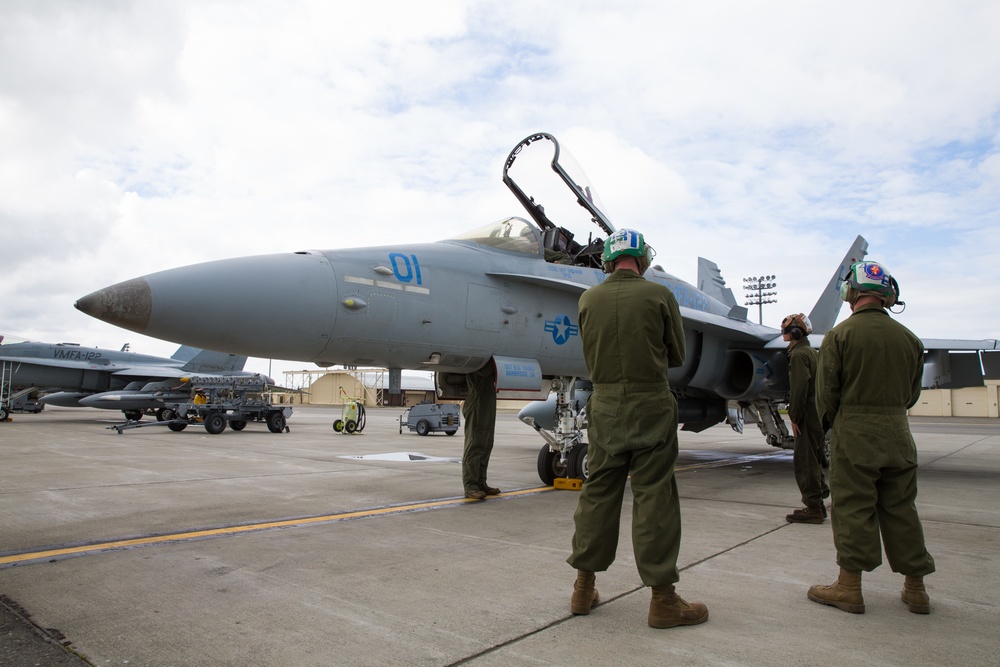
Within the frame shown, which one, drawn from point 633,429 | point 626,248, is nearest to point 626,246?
point 626,248

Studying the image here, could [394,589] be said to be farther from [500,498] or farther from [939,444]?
[939,444]

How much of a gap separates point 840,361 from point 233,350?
4.04 m

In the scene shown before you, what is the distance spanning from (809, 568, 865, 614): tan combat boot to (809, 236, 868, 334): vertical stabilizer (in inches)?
407

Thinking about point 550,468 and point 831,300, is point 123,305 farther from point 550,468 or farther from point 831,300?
point 831,300

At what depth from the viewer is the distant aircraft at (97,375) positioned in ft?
70.6

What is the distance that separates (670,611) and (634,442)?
73 cm

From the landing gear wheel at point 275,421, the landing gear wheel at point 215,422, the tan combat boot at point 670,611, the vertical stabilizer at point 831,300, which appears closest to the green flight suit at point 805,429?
the tan combat boot at point 670,611

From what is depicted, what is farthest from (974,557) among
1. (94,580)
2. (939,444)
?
(939,444)

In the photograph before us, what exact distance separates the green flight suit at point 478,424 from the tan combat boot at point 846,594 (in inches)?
143

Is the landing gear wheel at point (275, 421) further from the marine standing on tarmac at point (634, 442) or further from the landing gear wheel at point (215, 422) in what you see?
the marine standing on tarmac at point (634, 442)

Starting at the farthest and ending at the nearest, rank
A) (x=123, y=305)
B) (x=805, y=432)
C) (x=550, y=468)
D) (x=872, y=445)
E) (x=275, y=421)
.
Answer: (x=275, y=421) < (x=550, y=468) < (x=805, y=432) < (x=123, y=305) < (x=872, y=445)

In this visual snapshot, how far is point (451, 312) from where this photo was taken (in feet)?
18.5

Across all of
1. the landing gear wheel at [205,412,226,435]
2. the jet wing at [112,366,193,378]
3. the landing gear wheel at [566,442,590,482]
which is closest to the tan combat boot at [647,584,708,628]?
the landing gear wheel at [566,442,590,482]

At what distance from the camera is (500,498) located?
249 inches
